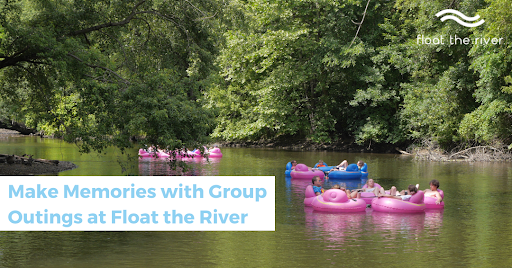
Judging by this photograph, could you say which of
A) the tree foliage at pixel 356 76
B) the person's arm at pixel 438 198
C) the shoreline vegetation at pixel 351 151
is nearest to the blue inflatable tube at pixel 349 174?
the person's arm at pixel 438 198

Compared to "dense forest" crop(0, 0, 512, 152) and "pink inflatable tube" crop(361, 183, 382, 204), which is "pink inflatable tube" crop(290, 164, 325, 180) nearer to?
"dense forest" crop(0, 0, 512, 152)

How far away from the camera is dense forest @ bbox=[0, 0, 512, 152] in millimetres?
14570

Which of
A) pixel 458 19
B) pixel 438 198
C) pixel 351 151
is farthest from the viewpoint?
pixel 351 151

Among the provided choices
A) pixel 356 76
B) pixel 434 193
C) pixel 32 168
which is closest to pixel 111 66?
pixel 32 168

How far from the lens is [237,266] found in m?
9.44

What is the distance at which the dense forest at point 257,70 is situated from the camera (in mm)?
14570

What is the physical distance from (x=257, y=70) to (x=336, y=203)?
1080 inches

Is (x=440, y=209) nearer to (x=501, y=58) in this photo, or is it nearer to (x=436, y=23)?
(x=501, y=58)

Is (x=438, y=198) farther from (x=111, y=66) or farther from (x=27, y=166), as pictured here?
(x=27, y=166)

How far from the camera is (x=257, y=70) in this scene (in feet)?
137

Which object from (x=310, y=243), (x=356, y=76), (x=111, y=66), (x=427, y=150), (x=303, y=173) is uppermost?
(x=356, y=76)

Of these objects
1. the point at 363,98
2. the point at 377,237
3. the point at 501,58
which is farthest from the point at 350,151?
the point at 377,237

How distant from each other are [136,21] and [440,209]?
1174cm

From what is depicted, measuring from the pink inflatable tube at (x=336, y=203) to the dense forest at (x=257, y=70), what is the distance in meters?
3.85
